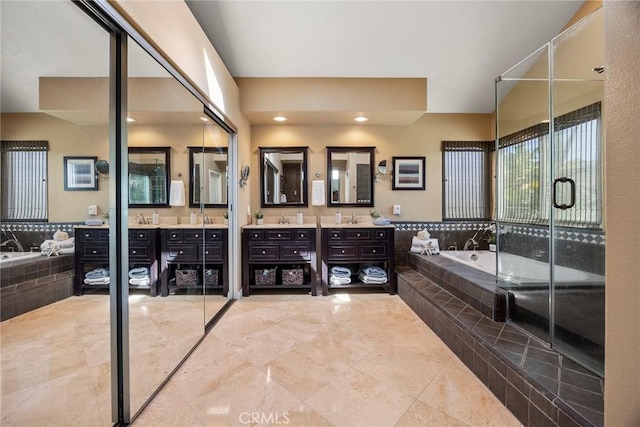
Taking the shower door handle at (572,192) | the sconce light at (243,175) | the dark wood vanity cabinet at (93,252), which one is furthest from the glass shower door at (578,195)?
the sconce light at (243,175)

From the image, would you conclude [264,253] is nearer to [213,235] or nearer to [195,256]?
[213,235]

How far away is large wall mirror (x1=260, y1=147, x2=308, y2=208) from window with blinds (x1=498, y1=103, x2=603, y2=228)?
2.70 m

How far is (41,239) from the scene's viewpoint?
3.37 feet

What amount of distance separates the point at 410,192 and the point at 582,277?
2.30 m

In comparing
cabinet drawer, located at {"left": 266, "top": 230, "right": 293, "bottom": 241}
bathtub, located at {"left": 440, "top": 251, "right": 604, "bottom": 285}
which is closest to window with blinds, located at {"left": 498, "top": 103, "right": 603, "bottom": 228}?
bathtub, located at {"left": 440, "top": 251, "right": 604, "bottom": 285}

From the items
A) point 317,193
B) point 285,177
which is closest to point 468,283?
point 317,193

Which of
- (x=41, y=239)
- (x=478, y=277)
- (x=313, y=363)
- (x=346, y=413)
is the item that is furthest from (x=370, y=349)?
(x=41, y=239)

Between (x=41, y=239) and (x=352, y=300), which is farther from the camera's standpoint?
(x=352, y=300)

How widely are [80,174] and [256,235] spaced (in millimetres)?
2165

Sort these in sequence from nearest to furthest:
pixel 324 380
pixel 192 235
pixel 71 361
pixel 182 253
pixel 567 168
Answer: pixel 71 361 < pixel 324 380 < pixel 567 168 < pixel 182 253 < pixel 192 235

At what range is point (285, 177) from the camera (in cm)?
374

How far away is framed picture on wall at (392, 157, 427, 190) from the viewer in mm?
3846

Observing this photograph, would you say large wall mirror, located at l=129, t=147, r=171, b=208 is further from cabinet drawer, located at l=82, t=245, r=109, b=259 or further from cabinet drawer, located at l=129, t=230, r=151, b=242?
cabinet drawer, located at l=82, t=245, r=109, b=259

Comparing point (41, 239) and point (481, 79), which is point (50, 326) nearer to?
point (41, 239)
